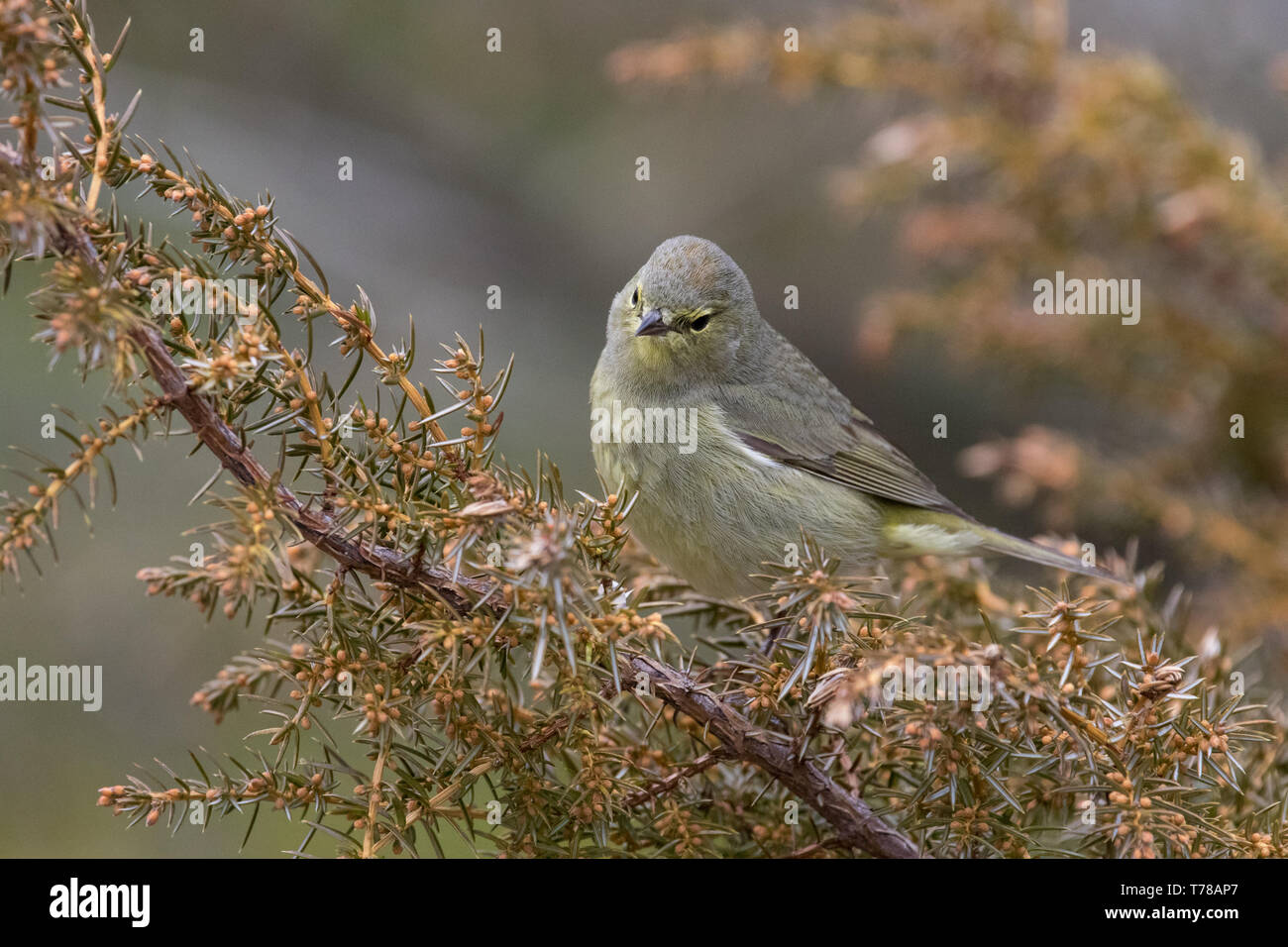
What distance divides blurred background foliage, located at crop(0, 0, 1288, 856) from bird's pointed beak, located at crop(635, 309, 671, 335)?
0.66m

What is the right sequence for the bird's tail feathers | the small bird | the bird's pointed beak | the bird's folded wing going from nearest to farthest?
the small bird, the bird's pointed beak, the bird's tail feathers, the bird's folded wing

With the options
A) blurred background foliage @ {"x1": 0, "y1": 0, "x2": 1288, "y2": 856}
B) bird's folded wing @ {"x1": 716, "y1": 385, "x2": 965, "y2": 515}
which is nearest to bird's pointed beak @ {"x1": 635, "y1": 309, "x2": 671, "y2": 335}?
bird's folded wing @ {"x1": 716, "y1": 385, "x2": 965, "y2": 515}

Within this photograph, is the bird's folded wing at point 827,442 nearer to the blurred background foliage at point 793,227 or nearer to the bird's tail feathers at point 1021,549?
the bird's tail feathers at point 1021,549

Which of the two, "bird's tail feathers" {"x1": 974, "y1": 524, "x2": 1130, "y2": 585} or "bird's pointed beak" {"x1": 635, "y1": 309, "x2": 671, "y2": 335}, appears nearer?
"bird's pointed beak" {"x1": 635, "y1": 309, "x2": 671, "y2": 335}

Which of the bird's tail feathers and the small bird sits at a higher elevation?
the small bird

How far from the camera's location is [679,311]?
355 cm

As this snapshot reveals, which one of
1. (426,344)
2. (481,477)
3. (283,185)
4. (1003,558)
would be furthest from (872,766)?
(283,185)

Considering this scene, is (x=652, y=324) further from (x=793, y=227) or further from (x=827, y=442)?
(x=793, y=227)

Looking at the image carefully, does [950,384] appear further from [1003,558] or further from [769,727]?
[769,727]

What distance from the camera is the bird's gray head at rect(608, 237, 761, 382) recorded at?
3531mm

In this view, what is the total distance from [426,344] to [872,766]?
4.19 metres

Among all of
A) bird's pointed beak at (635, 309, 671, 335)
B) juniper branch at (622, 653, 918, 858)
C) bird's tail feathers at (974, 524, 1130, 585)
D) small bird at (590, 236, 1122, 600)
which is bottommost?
juniper branch at (622, 653, 918, 858)

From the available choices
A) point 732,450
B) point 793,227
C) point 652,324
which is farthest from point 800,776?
point 793,227

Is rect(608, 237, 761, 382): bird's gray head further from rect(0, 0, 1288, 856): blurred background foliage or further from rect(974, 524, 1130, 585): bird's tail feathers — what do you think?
rect(974, 524, 1130, 585): bird's tail feathers
